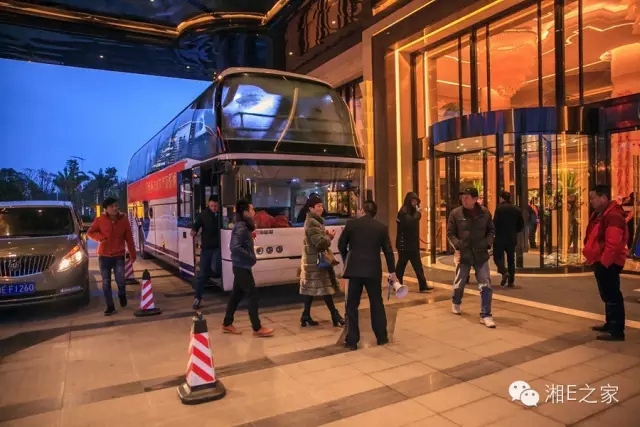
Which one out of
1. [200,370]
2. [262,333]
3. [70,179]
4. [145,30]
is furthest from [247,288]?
[70,179]

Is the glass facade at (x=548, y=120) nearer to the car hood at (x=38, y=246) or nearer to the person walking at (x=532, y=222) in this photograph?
the person walking at (x=532, y=222)

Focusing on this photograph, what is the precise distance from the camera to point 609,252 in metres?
5.34

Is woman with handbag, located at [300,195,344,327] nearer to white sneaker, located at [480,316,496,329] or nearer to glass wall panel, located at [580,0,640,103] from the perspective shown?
white sneaker, located at [480,316,496,329]

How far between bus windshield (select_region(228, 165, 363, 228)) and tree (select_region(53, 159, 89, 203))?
43.5 m

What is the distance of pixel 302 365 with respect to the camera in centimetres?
499

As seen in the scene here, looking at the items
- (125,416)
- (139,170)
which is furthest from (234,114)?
(139,170)

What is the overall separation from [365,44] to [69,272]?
42.8 ft

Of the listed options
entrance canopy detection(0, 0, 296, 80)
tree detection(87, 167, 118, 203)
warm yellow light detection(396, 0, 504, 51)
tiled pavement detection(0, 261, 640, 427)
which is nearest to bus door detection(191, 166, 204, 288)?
tiled pavement detection(0, 261, 640, 427)

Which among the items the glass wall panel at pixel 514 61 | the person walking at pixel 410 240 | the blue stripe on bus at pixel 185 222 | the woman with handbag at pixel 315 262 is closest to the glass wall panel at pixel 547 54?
the glass wall panel at pixel 514 61

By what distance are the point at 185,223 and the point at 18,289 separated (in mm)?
3432

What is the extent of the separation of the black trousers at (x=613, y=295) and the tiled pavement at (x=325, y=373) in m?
0.23

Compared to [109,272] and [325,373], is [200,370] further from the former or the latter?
[109,272]

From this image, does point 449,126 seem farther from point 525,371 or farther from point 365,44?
point 525,371

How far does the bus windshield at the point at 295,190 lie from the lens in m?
7.61
